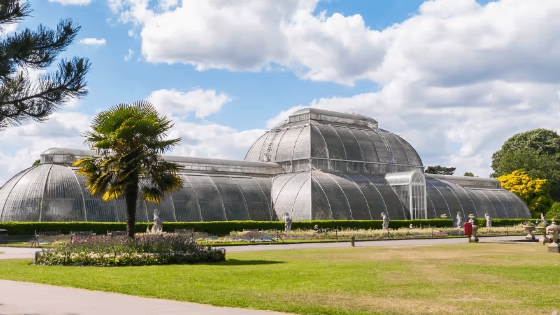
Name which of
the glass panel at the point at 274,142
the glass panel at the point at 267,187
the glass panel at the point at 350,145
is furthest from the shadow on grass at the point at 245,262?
the glass panel at the point at 274,142

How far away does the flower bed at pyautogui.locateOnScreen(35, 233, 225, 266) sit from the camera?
1040 inches

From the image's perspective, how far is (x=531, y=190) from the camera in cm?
10112

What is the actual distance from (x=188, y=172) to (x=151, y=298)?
5496 centimetres

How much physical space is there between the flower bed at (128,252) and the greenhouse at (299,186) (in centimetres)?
2902

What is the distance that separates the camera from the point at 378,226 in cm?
6681

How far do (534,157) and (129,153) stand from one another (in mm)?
94821

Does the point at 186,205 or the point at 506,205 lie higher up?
the point at 506,205

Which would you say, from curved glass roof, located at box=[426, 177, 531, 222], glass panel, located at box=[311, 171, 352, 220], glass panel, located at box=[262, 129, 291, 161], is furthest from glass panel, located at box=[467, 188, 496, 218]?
glass panel, located at box=[262, 129, 291, 161]

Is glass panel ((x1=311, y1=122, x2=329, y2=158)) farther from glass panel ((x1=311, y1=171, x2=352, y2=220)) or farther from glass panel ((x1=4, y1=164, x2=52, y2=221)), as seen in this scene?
glass panel ((x1=4, y1=164, x2=52, y2=221))

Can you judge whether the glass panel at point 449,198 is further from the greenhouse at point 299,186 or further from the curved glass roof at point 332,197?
the curved glass roof at point 332,197

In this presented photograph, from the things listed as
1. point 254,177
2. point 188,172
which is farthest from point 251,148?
point 188,172

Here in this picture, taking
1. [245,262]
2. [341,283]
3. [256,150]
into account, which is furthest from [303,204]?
[341,283]

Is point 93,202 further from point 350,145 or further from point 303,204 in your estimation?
point 350,145

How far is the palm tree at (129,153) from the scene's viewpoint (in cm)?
2992
